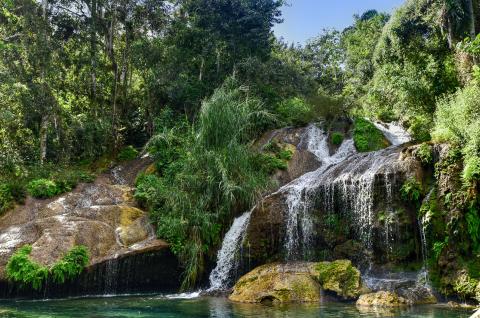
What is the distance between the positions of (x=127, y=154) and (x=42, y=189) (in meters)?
7.01

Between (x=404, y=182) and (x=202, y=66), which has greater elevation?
(x=202, y=66)

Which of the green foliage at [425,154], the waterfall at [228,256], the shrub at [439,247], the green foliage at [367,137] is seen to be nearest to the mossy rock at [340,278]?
the shrub at [439,247]

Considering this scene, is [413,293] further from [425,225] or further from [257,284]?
[257,284]

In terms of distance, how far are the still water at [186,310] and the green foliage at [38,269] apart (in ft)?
1.93

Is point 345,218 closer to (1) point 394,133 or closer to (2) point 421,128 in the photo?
(2) point 421,128

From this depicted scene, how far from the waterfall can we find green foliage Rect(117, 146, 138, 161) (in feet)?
33.4

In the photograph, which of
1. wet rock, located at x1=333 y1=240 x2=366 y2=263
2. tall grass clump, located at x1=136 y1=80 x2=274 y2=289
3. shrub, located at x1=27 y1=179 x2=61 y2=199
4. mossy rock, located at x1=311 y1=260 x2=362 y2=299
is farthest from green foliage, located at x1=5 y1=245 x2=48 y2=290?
wet rock, located at x1=333 y1=240 x2=366 y2=263

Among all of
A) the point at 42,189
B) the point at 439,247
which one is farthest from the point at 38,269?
the point at 439,247

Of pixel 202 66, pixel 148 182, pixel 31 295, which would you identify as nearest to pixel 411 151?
pixel 148 182

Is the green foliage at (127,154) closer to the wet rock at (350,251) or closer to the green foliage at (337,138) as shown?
the green foliage at (337,138)

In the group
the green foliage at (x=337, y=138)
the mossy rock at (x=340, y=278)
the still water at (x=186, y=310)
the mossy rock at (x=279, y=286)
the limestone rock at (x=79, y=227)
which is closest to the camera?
the still water at (x=186, y=310)

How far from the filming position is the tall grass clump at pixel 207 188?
47.4 ft

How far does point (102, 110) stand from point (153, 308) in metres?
16.5

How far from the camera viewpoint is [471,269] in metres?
10.8
